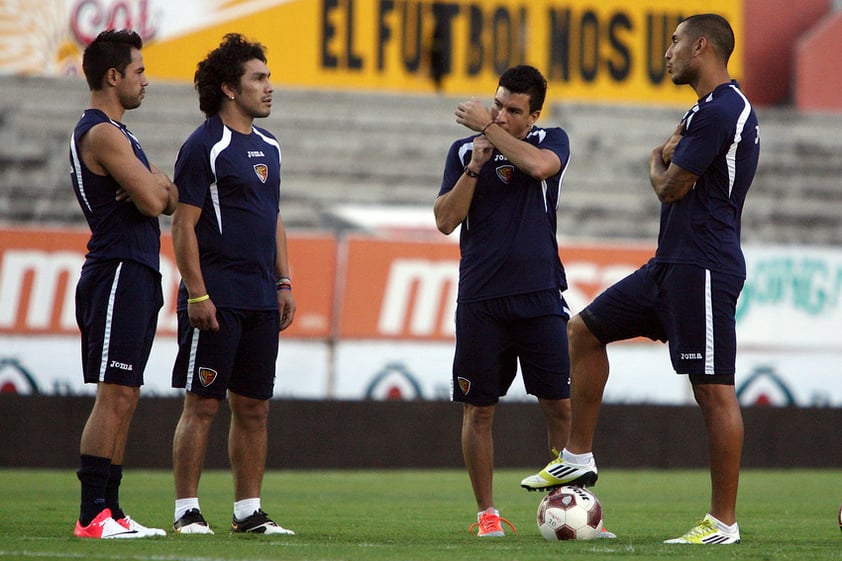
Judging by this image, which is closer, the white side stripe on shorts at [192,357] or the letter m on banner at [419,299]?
the white side stripe on shorts at [192,357]

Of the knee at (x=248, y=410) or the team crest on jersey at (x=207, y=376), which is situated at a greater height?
the team crest on jersey at (x=207, y=376)

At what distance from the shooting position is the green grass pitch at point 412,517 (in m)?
5.79

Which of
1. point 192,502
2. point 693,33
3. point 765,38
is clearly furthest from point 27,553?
point 765,38

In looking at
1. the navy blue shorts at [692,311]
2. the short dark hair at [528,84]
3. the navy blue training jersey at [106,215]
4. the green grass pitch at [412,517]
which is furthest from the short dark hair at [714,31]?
the navy blue training jersey at [106,215]

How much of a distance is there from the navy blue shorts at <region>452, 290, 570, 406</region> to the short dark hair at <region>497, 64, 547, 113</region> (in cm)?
97

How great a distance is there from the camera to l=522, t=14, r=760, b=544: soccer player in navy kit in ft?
20.7

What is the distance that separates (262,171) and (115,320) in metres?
1.05

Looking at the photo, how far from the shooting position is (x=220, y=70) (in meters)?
6.86

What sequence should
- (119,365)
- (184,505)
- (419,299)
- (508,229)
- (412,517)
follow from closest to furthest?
(119,365), (184,505), (508,229), (412,517), (419,299)

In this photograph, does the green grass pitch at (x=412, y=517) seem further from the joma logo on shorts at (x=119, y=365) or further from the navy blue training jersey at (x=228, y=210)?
the navy blue training jersey at (x=228, y=210)

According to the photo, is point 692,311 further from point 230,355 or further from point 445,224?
point 230,355

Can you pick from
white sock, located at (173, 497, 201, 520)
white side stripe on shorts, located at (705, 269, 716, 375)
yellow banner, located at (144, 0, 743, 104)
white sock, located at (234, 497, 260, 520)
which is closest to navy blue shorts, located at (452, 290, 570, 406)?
white side stripe on shorts, located at (705, 269, 716, 375)

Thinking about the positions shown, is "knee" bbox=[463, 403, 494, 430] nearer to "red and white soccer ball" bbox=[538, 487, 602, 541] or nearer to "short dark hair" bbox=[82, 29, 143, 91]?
"red and white soccer ball" bbox=[538, 487, 602, 541]

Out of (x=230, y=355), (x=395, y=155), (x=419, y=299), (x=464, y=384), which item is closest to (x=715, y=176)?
(x=464, y=384)
